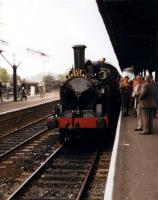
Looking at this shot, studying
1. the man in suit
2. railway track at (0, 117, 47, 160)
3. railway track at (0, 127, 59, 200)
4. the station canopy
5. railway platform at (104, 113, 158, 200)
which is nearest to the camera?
railway platform at (104, 113, 158, 200)

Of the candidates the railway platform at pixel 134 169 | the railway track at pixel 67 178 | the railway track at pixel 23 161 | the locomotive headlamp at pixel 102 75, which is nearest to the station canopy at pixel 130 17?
the locomotive headlamp at pixel 102 75

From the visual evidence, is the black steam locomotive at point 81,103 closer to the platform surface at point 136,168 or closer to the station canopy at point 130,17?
the platform surface at point 136,168

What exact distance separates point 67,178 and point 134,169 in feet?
6.57

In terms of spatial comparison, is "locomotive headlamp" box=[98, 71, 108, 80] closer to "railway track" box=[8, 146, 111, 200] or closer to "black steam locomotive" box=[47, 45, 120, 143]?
"black steam locomotive" box=[47, 45, 120, 143]

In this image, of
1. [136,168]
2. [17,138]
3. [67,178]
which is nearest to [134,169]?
[136,168]

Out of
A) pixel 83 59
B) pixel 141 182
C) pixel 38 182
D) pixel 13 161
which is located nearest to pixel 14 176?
pixel 38 182

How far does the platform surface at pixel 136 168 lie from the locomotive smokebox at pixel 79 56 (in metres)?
2.43

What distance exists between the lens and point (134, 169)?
754cm

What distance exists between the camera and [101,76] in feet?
43.8

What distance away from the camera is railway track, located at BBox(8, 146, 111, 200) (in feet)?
25.7

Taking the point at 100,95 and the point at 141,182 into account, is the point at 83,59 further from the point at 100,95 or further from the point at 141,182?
the point at 141,182

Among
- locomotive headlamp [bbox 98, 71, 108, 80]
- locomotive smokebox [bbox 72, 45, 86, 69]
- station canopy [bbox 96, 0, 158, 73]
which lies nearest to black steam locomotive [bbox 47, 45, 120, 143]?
locomotive smokebox [bbox 72, 45, 86, 69]

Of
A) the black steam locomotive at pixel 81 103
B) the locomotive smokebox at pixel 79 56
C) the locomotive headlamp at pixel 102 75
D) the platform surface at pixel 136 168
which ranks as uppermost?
the locomotive smokebox at pixel 79 56

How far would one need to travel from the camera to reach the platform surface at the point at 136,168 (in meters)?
5.98
